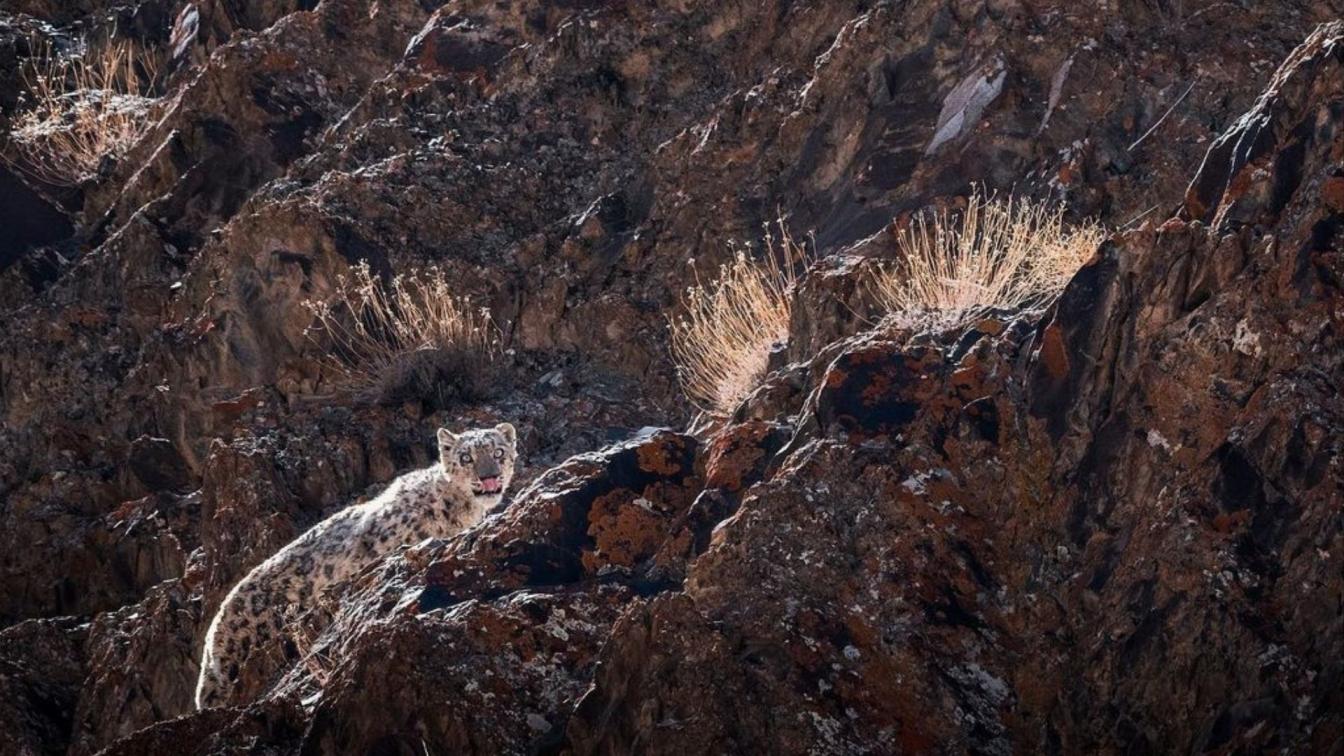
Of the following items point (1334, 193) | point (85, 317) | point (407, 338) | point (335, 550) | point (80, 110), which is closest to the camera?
point (1334, 193)

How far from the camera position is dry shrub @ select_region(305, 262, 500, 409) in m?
17.4

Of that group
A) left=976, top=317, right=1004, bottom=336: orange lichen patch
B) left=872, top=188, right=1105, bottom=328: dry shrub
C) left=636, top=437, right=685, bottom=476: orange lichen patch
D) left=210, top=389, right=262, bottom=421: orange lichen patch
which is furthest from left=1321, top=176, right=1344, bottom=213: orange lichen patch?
left=210, top=389, right=262, bottom=421: orange lichen patch

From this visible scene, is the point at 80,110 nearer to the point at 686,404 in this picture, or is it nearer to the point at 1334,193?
the point at 686,404

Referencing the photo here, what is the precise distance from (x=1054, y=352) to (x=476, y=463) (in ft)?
14.4

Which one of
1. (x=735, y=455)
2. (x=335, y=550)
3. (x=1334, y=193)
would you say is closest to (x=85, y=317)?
(x=335, y=550)

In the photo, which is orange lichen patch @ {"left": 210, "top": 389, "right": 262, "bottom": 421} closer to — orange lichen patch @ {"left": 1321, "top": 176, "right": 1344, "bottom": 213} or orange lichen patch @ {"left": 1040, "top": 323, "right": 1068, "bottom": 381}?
orange lichen patch @ {"left": 1040, "top": 323, "right": 1068, "bottom": 381}

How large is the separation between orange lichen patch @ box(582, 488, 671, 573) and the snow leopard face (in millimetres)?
1988

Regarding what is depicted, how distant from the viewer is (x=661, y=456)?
12898 mm

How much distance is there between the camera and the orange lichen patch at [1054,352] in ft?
39.2

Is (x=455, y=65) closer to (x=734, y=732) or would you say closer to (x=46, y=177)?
(x=46, y=177)

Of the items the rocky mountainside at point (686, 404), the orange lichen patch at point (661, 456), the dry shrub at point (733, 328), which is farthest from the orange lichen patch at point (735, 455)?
the dry shrub at point (733, 328)

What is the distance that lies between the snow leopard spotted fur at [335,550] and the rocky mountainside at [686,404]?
619mm

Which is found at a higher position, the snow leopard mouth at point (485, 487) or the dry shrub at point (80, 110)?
the dry shrub at point (80, 110)

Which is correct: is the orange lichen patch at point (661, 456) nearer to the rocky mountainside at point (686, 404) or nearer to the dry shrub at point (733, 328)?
the rocky mountainside at point (686, 404)
